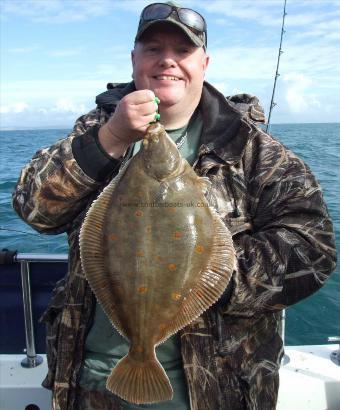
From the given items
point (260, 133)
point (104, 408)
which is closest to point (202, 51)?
point (260, 133)

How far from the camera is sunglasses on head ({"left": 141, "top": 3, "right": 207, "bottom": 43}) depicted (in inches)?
104

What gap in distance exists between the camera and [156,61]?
265cm

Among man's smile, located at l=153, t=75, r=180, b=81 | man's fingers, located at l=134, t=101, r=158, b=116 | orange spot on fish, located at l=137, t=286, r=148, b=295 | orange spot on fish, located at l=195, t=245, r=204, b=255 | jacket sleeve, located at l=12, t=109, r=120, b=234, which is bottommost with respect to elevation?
orange spot on fish, located at l=137, t=286, r=148, b=295

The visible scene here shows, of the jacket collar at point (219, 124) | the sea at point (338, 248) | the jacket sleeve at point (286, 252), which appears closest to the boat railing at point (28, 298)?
the sea at point (338, 248)

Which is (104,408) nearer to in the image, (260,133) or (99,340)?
(99,340)

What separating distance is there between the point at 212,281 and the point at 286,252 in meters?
0.41

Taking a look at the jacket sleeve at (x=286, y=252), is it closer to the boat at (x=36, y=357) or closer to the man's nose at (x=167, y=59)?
the man's nose at (x=167, y=59)

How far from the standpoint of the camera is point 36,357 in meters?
3.99

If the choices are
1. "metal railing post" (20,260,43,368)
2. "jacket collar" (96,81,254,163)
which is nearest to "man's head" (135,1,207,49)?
"jacket collar" (96,81,254,163)

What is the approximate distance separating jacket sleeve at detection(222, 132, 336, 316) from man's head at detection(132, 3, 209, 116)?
2.56 ft

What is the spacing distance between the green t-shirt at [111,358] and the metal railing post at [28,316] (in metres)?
1.49

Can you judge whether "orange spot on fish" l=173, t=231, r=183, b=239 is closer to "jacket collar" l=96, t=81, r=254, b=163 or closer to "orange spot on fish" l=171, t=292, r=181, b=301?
"orange spot on fish" l=171, t=292, r=181, b=301

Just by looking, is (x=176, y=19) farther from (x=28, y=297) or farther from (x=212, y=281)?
(x=28, y=297)

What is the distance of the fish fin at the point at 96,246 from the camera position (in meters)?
2.29
